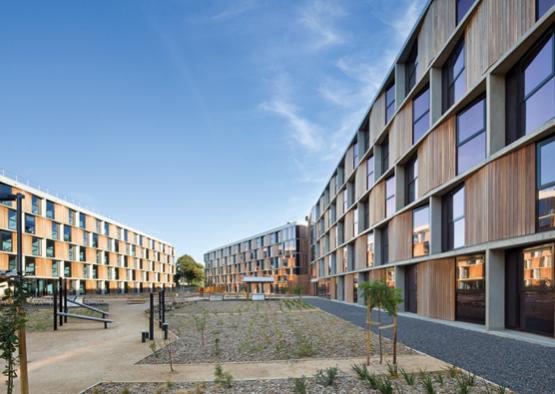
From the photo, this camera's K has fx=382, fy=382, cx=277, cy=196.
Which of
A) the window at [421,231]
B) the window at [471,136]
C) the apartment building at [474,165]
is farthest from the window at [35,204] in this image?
the window at [471,136]

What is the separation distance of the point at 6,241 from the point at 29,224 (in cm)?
448

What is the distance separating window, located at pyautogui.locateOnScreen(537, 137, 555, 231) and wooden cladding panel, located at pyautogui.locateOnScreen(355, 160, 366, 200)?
19.6 m

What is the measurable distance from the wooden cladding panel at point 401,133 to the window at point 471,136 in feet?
17.4

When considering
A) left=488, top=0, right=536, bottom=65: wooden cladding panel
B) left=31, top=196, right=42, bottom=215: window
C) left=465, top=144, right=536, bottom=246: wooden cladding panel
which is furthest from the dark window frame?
left=31, top=196, right=42, bottom=215: window

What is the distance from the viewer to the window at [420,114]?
62.4 ft

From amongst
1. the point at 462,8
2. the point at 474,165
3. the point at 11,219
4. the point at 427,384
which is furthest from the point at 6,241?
the point at 427,384

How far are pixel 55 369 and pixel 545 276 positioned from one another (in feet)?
42.2

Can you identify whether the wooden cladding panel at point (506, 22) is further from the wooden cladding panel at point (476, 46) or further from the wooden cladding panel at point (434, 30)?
the wooden cladding panel at point (434, 30)

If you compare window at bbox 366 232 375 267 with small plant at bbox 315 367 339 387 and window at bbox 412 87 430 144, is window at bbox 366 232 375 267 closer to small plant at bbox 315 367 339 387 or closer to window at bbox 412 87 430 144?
window at bbox 412 87 430 144

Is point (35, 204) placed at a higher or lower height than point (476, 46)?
lower

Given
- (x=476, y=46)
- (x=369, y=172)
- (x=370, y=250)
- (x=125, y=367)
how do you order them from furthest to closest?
(x=369, y=172) → (x=370, y=250) → (x=476, y=46) → (x=125, y=367)

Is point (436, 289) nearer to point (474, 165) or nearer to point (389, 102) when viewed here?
point (474, 165)

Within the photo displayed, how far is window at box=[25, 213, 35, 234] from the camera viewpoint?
43.2m

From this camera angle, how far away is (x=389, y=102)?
2530 cm
